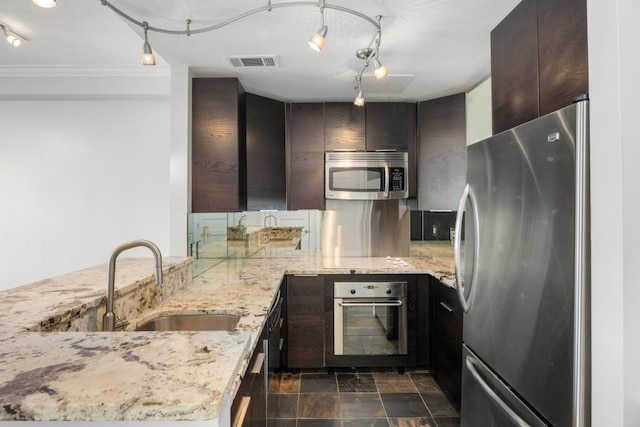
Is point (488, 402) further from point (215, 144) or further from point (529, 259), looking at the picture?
point (215, 144)

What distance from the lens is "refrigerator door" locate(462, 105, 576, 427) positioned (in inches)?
40.2

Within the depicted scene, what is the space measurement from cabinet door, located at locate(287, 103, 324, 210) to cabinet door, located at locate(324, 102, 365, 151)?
74mm

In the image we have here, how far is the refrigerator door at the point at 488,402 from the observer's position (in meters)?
1.21

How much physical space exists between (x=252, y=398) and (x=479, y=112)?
2.56 meters

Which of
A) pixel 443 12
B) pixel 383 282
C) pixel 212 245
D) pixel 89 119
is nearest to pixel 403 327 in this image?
pixel 383 282

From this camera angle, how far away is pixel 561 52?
1.25 meters

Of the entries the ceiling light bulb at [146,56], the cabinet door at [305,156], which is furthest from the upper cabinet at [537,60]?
the ceiling light bulb at [146,56]

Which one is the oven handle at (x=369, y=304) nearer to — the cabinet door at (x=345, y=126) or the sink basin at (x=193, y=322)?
the sink basin at (x=193, y=322)

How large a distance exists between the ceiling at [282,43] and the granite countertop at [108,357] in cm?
145

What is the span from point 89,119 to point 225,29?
6.79ft

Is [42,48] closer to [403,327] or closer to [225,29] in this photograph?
[225,29]

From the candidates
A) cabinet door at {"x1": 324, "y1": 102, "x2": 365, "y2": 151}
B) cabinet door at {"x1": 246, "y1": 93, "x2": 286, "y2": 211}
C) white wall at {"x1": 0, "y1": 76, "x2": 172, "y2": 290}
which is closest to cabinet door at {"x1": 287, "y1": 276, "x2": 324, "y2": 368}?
cabinet door at {"x1": 246, "y1": 93, "x2": 286, "y2": 211}

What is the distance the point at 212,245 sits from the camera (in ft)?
8.96

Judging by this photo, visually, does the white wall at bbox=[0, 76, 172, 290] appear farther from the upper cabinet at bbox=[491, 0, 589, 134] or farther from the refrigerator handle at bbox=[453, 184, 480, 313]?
the upper cabinet at bbox=[491, 0, 589, 134]
